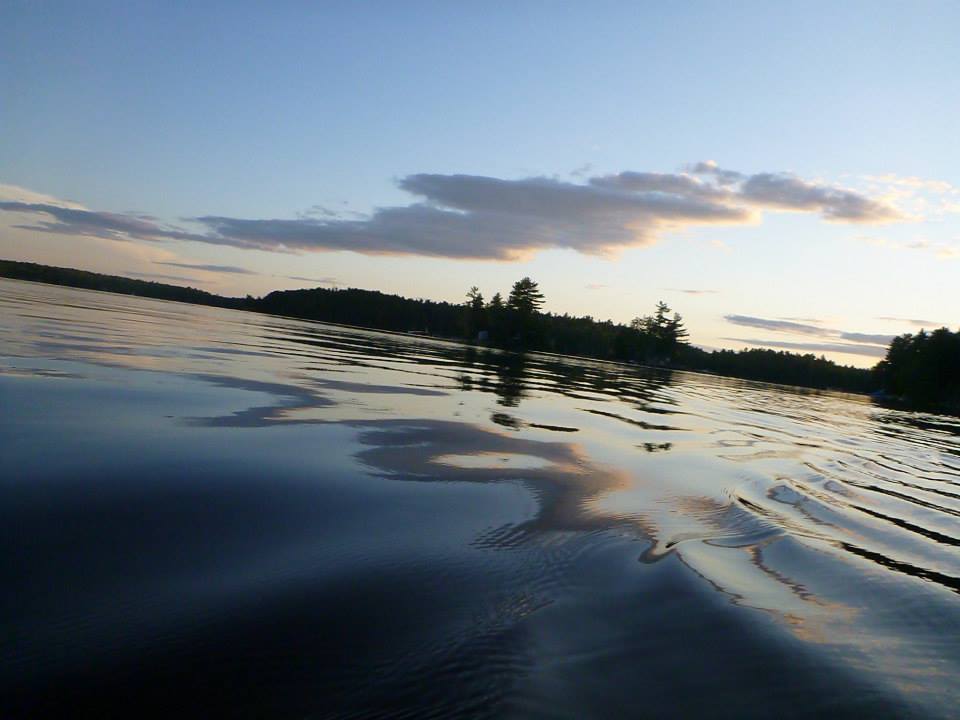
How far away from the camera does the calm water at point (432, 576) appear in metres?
2.83

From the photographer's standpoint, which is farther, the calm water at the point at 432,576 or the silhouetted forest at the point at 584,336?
the silhouetted forest at the point at 584,336

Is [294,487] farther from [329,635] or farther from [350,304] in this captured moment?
[350,304]

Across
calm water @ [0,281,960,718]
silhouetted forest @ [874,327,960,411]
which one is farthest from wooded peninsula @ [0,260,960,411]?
calm water @ [0,281,960,718]

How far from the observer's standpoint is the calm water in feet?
9.29

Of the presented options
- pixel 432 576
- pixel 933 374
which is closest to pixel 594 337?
pixel 933 374

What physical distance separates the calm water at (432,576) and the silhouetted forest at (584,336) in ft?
308

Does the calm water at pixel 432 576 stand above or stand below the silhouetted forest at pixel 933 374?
Result: below

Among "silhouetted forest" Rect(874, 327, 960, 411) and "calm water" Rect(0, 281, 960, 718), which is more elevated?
"silhouetted forest" Rect(874, 327, 960, 411)

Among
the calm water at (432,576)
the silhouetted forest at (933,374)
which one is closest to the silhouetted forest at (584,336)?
the silhouetted forest at (933,374)

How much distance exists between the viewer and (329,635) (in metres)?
3.21

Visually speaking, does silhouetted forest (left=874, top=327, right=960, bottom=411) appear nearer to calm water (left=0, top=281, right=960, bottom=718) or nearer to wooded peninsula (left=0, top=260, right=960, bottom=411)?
wooded peninsula (left=0, top=260, right=960, bottom=411)

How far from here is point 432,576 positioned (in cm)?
413

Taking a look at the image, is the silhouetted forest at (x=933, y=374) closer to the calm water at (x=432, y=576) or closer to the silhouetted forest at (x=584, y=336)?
the silhouetted forest at (x=584, y=336)

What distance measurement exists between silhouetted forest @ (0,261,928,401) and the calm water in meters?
93.8
